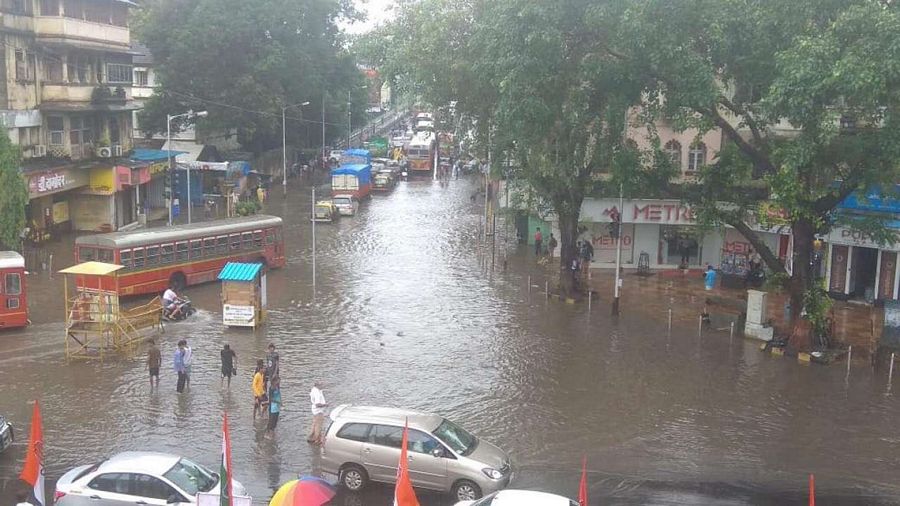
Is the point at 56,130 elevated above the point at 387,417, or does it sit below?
above

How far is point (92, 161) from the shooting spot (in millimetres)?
43062

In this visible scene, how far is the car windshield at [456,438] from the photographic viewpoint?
51.0ft

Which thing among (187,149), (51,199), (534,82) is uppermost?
(534,82)

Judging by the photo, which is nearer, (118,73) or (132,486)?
(132,486)

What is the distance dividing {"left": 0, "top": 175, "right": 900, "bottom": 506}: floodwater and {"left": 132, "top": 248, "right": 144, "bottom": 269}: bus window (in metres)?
2.19

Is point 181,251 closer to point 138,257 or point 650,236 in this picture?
point 138,257

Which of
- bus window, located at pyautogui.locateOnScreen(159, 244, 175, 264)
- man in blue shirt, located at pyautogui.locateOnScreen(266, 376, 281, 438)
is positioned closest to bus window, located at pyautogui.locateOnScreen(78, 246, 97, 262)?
bus window, located at pyautogui.locateOnScreen(159, 244, 175, 264)

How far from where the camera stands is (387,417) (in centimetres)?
1592

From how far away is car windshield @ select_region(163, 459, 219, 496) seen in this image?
1376 centimetres

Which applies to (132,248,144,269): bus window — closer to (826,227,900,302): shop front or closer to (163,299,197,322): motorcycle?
(163,299,197,322): motorcycle

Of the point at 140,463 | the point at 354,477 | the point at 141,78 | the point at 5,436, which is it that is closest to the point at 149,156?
the point at 141,78

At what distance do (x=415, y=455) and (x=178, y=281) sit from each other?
19196 millimetres

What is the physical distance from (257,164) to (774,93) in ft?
170

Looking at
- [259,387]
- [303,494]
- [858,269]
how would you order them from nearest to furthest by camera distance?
[303,494]
[259,387]
[858,269]
